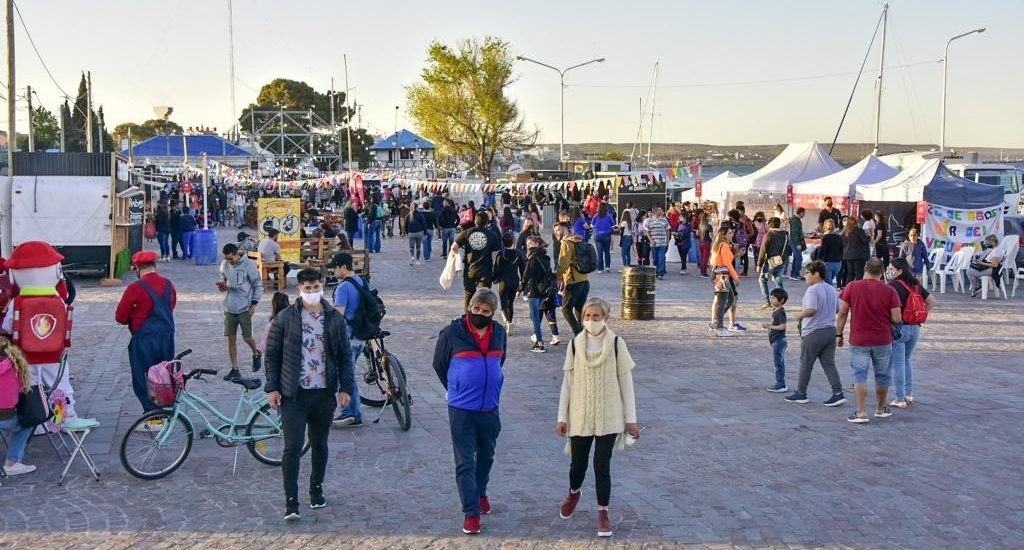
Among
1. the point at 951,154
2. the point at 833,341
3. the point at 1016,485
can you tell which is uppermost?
the point at 951,154

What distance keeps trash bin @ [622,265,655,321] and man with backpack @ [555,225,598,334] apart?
2830 mm

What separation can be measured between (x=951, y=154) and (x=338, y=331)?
37.4 m

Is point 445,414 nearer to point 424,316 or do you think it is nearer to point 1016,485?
point 1016,485

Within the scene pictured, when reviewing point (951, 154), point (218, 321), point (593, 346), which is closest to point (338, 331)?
point (593, 346)

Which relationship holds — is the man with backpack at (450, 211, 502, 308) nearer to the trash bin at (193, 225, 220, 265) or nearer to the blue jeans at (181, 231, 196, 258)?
the trash bin at (193, 225, 220, 265)

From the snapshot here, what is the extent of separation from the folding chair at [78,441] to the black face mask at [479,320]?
126 inches

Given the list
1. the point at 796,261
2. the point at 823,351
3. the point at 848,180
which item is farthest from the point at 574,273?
the point at 848,180

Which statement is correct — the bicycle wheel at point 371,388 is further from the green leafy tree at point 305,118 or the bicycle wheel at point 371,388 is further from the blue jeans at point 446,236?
the green leafy tree at point 305,118

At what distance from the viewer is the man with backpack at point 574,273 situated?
1277 centimetres

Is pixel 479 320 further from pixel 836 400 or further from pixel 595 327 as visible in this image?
pixel 836 400

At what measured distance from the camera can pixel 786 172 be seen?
1164 inches

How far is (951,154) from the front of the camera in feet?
128

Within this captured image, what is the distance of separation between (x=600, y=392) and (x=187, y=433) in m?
3.32

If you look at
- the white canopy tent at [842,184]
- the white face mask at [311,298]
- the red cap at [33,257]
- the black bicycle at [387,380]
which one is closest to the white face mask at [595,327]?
the white face mask at [311,298]
